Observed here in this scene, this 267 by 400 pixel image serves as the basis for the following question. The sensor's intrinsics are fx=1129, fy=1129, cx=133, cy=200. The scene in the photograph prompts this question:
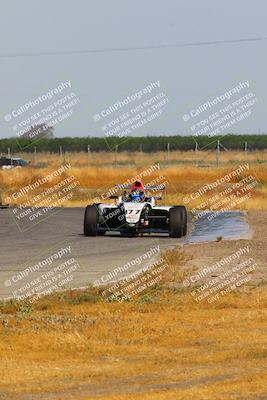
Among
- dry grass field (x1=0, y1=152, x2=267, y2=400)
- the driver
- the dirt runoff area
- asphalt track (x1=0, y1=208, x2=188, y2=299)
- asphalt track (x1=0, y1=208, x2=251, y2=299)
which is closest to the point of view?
dry grass field (x1=0, y1=152, x2=267, y2=400)

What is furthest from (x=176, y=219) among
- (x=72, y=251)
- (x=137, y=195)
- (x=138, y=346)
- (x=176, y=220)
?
(x=138, y=346)


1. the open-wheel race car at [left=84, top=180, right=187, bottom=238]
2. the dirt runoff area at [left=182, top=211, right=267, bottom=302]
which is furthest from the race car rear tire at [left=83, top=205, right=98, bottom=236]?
the dirt runoff area at [left=182, top=211, right=267, bottom=302]

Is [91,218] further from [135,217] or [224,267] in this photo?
[224,267]

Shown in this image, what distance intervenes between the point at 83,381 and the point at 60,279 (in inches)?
377

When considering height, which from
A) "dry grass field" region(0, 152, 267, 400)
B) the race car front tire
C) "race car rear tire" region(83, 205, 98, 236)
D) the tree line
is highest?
"dry grass field" region(0, 152, 267, 400)

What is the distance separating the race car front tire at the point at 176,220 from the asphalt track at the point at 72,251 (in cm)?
33

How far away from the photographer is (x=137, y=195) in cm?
3048

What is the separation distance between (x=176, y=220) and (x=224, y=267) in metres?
8.12

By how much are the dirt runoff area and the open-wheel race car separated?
6.97 feet

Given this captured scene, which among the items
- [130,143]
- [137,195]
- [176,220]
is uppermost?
[137,195]

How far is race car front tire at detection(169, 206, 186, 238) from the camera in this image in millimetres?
29875

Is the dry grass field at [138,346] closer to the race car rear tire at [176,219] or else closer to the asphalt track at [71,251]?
the asphalt track at [71,251]

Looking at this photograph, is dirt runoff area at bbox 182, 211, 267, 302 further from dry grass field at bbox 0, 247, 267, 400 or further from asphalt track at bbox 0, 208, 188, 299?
asphalt track at bbox 0, 208, 188, 299

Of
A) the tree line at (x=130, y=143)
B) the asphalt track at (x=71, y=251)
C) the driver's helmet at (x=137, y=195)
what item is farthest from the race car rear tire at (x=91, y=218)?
the tree line at (x=130, y=143)
